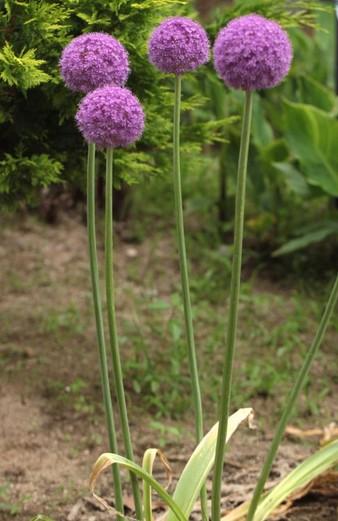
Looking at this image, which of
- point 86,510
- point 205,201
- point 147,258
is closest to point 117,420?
point 86,510

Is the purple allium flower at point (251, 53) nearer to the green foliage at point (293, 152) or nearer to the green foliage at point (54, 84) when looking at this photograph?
the green foliage at point (54, 84)

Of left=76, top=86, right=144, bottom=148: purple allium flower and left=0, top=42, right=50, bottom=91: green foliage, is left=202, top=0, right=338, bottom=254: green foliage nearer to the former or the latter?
left=0, top=42, right=50, bottom=91: green foliage

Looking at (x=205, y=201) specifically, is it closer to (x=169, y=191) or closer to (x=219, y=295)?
(x=169, y=191)

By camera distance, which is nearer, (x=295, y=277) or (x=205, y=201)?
(x=295, y=277)

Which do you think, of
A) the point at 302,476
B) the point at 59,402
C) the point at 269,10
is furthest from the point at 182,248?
the point at 59,402

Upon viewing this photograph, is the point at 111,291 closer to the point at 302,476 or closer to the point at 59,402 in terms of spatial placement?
the point at 302,476

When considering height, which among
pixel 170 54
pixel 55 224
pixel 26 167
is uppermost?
pixel 170 54
